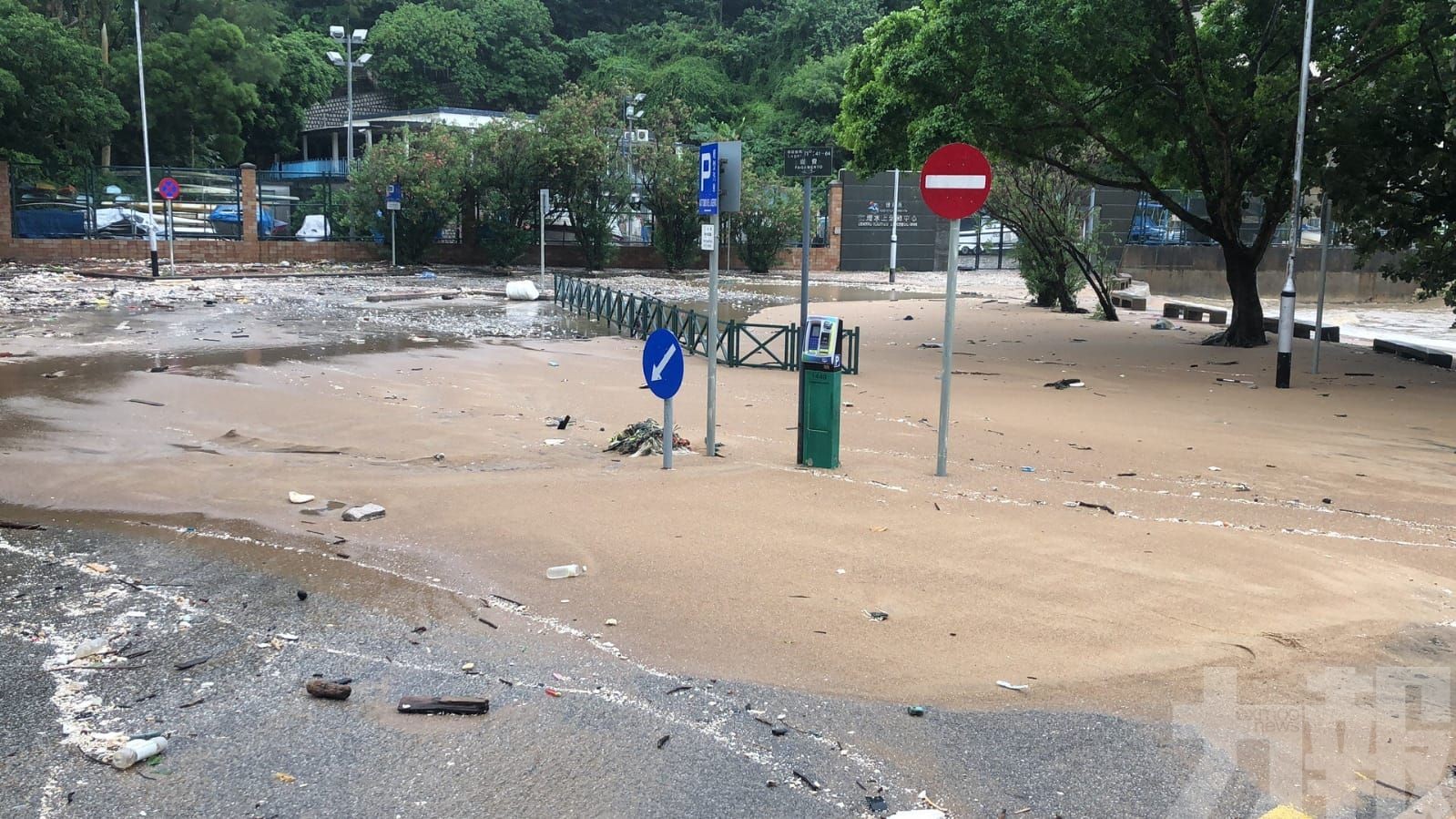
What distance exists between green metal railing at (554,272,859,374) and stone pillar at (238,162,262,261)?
20011mm

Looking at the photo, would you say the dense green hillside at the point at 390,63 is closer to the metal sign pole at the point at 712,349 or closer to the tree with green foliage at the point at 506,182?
the tree with green foliage at the point at 506,182

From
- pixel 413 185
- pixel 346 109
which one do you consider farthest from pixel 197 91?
pixel 346 109

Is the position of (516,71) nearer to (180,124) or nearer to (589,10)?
(589,10)

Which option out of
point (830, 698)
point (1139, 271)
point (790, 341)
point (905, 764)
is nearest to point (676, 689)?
point (830, 698)

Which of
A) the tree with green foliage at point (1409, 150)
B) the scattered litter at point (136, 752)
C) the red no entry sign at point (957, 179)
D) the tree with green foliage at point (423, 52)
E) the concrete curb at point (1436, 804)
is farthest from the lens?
the tree with green foliage at point (423, 52)

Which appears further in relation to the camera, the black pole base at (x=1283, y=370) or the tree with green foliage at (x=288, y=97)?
the tree with green foliage at (x=288, y=97)

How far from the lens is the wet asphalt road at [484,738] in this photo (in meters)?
4.28

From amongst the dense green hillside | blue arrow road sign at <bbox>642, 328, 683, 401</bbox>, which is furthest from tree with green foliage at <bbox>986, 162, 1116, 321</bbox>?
the dense green hillside

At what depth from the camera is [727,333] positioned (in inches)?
715

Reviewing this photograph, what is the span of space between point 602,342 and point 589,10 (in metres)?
60.4

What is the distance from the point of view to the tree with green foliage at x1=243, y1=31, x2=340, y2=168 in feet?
182

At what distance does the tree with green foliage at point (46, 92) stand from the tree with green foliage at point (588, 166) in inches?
621

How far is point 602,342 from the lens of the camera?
67.8 feet

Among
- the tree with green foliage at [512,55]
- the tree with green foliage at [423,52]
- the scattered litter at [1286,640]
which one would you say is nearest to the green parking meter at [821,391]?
the scattered litter at [1286,640]
